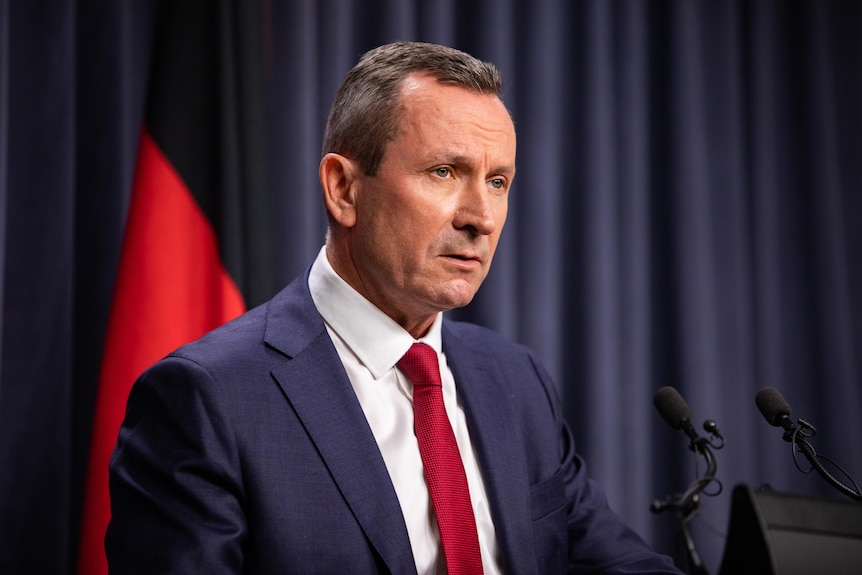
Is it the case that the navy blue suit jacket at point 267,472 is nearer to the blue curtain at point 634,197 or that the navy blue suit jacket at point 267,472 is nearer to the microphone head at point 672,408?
the microphone head at point 672,408

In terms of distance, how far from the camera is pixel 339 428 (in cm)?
166

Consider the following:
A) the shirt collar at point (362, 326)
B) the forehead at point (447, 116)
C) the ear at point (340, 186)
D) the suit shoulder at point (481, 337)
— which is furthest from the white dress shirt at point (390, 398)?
the forehead at point (447, 116)

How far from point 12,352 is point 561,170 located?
Result: 1.74m

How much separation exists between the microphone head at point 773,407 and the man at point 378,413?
0.52m

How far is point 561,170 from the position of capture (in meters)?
3.02

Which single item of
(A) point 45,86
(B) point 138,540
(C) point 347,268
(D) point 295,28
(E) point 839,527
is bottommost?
(B) point 138,540

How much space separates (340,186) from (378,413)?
0.48 meters

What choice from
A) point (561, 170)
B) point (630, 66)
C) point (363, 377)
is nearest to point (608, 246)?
point (561, 170)

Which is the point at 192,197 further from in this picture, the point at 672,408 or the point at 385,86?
the point at 672,408

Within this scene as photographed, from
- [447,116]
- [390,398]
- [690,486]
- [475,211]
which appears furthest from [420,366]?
[690,486]

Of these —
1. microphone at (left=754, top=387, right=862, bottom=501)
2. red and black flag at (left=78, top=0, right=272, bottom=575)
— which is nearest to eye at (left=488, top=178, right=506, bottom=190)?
microphone at (left=754, top=387, right=862, bottom=501)

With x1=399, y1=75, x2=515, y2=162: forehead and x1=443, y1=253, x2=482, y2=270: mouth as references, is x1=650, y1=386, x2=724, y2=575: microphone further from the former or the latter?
x1=399, y1=75, x2=515, y2=162: forehead

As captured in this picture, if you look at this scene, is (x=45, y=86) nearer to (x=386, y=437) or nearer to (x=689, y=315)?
(x=386, y=437)

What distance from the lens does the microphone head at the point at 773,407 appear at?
1482mm
